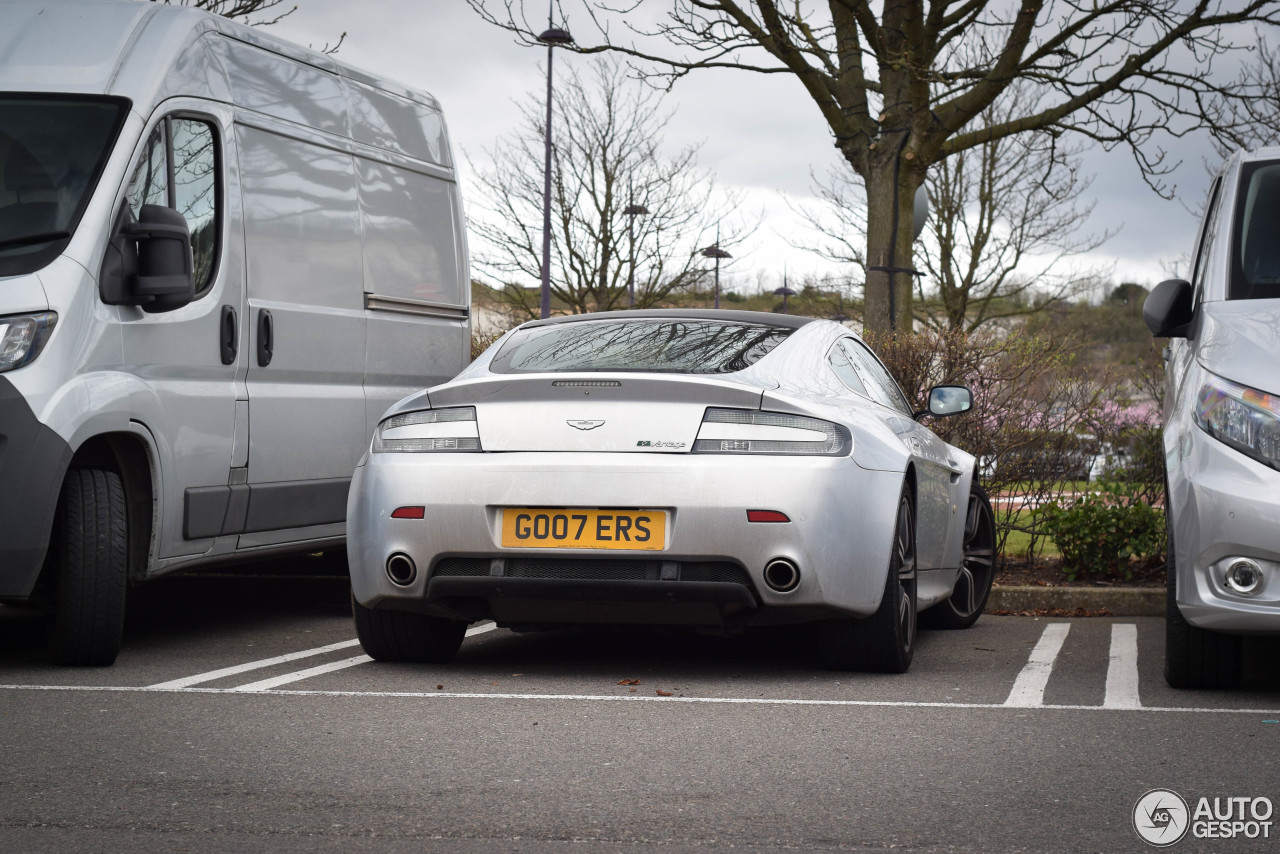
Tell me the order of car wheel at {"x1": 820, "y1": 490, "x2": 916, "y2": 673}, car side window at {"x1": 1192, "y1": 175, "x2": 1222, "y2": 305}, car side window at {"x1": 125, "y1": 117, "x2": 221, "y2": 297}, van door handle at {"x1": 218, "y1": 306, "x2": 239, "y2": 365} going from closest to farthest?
car wheel at {"x1": 820, "y1": 490, "x2": 916, "y2": 673} → car side window at {"x1": 1192, "y1": 175, "x2": 1222, "y2": 305} → car side window at {"x1": 125, "y1": 117, "x2": 221, "y2": 297} → van door handle at {"x1": 218, "y1": 306, "x2": 239, "y2": 365}

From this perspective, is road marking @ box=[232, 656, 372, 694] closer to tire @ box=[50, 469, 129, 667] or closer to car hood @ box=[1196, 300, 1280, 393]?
tire @ box=[50, 469, 129, 667]

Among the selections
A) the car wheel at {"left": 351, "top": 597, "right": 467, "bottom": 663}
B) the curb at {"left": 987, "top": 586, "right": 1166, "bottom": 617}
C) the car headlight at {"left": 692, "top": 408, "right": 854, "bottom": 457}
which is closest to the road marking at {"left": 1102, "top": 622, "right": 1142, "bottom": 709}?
the curb at {"left": 987, "top": 586, "right": 1166, "bottom": 617}

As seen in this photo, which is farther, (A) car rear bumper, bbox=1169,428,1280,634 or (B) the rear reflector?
(B) the rear reflector

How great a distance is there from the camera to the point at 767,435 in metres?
5.25

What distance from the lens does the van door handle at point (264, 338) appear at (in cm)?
675

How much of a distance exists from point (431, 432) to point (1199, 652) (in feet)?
9.25

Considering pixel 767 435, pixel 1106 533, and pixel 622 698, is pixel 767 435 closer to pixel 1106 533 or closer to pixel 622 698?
pixel 622 698

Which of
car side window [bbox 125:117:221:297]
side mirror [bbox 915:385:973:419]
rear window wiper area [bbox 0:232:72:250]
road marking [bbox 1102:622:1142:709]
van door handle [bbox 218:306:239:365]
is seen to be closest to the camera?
road marking [bbox 1102:622:1142:709]

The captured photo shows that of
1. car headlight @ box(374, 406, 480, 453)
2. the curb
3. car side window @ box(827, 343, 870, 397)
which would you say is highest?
car side window @ box(827, 343, 870, 397)

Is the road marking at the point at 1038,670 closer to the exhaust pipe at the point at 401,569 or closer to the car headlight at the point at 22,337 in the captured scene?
the exhaust pipe at the point at 401,569

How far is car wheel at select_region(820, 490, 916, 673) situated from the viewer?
5520 millimetres

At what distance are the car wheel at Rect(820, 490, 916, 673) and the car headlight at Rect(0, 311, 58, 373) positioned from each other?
3041 mm

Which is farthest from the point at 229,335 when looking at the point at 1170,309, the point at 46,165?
the point at 1170,309

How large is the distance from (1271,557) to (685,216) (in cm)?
3126
